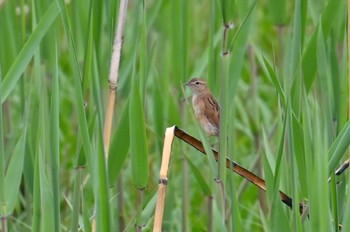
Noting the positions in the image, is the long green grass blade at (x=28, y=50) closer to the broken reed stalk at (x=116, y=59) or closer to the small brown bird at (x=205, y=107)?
the broken reed stalk at (x=116, y=59)

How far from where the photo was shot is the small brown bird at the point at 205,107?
287 cm

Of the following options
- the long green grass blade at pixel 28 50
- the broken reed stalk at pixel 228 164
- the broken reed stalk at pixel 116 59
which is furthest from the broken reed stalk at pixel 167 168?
the long green grass blade at pixel 28 50

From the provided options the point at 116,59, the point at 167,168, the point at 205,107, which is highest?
the point at 205,107

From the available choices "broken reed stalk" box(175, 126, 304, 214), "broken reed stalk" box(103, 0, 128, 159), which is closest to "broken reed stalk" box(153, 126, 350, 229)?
"broken reed stalk" box(175, 126, 304, 214)

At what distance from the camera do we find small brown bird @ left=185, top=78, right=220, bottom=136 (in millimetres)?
2869

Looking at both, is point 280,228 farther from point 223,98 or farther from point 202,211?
point 202,211

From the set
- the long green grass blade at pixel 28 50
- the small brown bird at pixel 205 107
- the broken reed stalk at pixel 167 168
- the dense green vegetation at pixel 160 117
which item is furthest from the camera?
the small brown bird at pixel 205 107

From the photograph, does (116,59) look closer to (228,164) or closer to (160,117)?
(228,164)

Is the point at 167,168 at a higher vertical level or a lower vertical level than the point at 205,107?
lower

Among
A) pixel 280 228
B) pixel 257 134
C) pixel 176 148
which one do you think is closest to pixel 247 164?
pixel 257 134

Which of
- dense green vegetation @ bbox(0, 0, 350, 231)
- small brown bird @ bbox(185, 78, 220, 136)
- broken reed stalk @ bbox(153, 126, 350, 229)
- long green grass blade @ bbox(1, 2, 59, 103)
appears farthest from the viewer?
small brown bird @ bbox(185, 78, 220, 136)

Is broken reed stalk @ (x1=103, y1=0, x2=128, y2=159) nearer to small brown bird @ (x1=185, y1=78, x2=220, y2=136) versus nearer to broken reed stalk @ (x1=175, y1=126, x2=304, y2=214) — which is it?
broken reed stalk @ (x1=175, y1=126, x2=304, y2=214)

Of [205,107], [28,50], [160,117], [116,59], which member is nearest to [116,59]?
[116,59]

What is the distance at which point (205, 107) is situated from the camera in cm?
297
